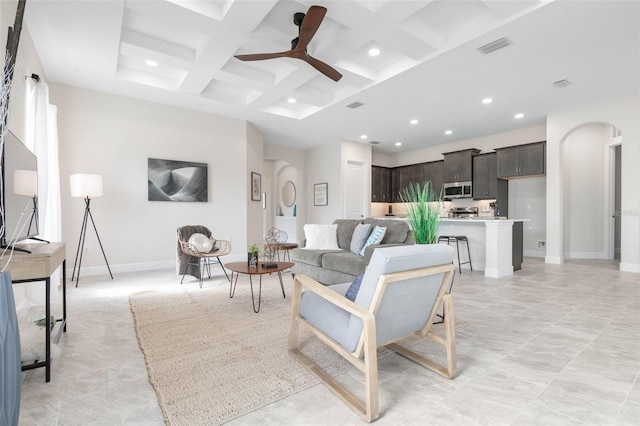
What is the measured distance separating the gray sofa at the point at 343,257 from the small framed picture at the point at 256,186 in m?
2.51

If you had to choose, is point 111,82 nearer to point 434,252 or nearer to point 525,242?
point 434,252

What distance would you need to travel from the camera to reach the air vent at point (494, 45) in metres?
3.24

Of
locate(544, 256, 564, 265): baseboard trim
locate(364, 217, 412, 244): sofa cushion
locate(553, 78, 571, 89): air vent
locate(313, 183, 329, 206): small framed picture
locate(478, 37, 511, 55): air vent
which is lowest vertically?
locate(544, 256, 564, 265): baseboard trim

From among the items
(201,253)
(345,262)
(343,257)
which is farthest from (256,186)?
(345,262)

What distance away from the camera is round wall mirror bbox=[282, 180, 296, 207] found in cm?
1002

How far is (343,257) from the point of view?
3.79 metres

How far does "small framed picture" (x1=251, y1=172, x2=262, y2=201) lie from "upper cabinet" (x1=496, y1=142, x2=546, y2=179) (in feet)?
17.6

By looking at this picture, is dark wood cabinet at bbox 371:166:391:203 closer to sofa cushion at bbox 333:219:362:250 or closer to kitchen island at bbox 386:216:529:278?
kitchen island at bbox 386:216:529:278

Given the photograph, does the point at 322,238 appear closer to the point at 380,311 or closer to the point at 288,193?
the point at 380,311

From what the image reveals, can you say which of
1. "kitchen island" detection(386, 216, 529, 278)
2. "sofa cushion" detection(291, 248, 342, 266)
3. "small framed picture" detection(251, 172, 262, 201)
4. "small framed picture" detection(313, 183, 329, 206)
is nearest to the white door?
"small framed picture" detection(313, 183, 329, 206)

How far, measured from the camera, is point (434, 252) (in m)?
1.68

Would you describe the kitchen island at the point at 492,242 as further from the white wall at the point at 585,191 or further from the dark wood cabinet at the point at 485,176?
the white wall at the point at 585,191

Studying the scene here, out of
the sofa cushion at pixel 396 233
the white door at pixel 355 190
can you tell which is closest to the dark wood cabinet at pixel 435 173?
the white door at pixel 355 190

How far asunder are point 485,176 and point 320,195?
13.3 feet
